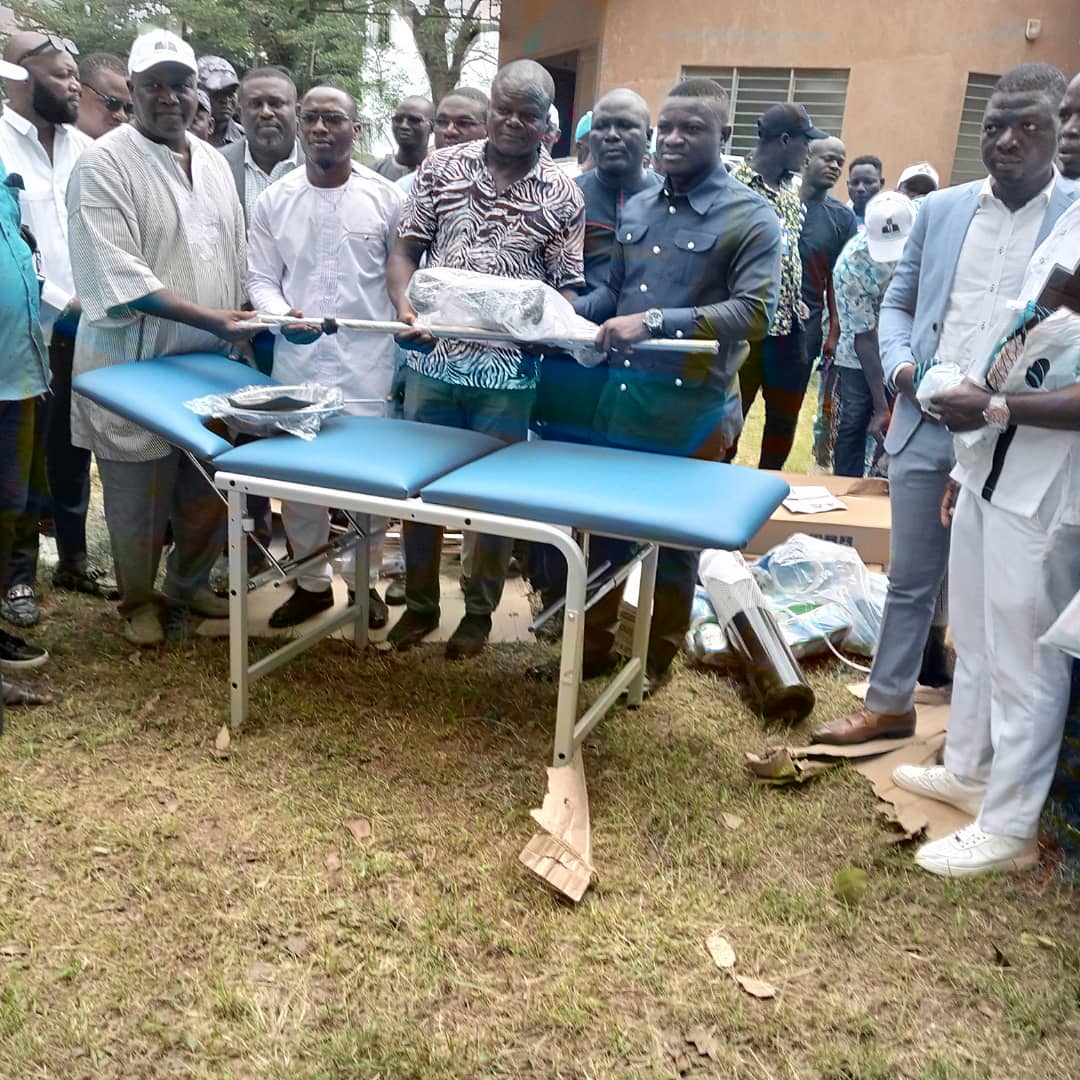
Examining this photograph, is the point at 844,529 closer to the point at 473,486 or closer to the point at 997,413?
the point at 997,413

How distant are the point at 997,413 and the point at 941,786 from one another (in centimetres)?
105

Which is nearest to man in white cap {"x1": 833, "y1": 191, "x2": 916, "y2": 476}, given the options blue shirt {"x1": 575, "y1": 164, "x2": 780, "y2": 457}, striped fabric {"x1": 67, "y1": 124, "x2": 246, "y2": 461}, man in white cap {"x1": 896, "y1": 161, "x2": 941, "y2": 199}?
blue shirt {"x1": 575, "y1": 164, "x2": 780, "y2": 457}

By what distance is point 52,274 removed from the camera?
12.2 ft

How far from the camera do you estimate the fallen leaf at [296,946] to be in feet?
6.72

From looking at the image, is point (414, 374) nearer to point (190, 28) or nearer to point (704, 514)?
point (704, 514)

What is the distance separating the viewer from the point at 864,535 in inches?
158

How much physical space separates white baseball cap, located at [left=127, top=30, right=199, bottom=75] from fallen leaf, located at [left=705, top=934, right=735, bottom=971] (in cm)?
281

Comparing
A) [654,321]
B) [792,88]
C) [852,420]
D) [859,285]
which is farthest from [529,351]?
[792,88]

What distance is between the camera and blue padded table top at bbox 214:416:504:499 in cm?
254

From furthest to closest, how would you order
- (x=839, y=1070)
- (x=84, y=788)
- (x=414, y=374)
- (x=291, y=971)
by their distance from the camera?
1. (x=414, y=374)
2. (x=84, y=788)
3. (x=291, y=971)
4. (x=839, y=1070)

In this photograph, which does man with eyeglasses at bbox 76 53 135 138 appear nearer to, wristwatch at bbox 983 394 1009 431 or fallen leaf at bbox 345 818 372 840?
fallen leaf at bbox 345 818 372 840

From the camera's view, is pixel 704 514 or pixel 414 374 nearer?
pixel 704 514

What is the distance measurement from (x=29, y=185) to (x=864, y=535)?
3.47 metres

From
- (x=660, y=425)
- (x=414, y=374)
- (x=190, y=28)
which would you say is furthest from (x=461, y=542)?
(x=190, y=28)
